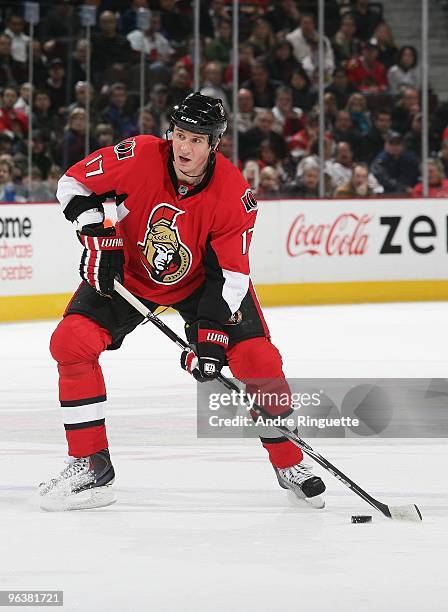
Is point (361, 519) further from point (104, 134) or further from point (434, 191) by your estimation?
point (434, 191)

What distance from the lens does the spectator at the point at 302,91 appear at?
11.3m

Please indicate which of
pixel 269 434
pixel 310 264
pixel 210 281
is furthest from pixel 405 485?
pixel 310 264

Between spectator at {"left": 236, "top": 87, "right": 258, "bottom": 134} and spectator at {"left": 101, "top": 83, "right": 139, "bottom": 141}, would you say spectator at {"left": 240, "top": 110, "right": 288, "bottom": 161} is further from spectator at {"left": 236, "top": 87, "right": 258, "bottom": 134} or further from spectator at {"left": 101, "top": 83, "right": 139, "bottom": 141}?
spectator at {"left": 101, "top": 83, "right": 139, "bottom": 141}

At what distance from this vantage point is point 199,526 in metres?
3.79

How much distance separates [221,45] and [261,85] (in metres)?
0.66

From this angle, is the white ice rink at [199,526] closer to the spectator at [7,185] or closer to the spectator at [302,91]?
the spectator at [7,185]

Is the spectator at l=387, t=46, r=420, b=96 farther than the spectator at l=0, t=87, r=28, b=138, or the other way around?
the spectator at l=387, t=46, r=420, b=96

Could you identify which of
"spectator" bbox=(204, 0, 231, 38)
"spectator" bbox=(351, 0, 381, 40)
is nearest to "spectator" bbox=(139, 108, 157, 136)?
"spectator" bbox=(204, 0, 231, 38)

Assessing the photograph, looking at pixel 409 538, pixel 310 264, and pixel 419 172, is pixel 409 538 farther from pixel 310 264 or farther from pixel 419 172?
pixel 419 172

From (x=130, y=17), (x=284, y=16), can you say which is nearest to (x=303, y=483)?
(x=130, y=17)

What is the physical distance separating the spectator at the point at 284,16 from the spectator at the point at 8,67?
96.2 inches

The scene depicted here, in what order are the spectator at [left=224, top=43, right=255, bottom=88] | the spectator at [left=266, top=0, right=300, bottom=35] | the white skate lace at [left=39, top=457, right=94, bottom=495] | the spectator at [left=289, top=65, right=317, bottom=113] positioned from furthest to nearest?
the spectator at [left=266, top=0, right=300, bottom=35] → the spectator at [left=289, top=65, right=317, bottom=113] → the spectator at [left=224, top=43, right=255, bottom=88] → the white skate lace at [left=39, top=457, right=94, bottom=495]

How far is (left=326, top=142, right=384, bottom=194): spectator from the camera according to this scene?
1096cm

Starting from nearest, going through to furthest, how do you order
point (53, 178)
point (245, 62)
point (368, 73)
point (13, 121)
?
point (53, 178)
point (13, 121)
point (245, 62)
point (368, 73)
